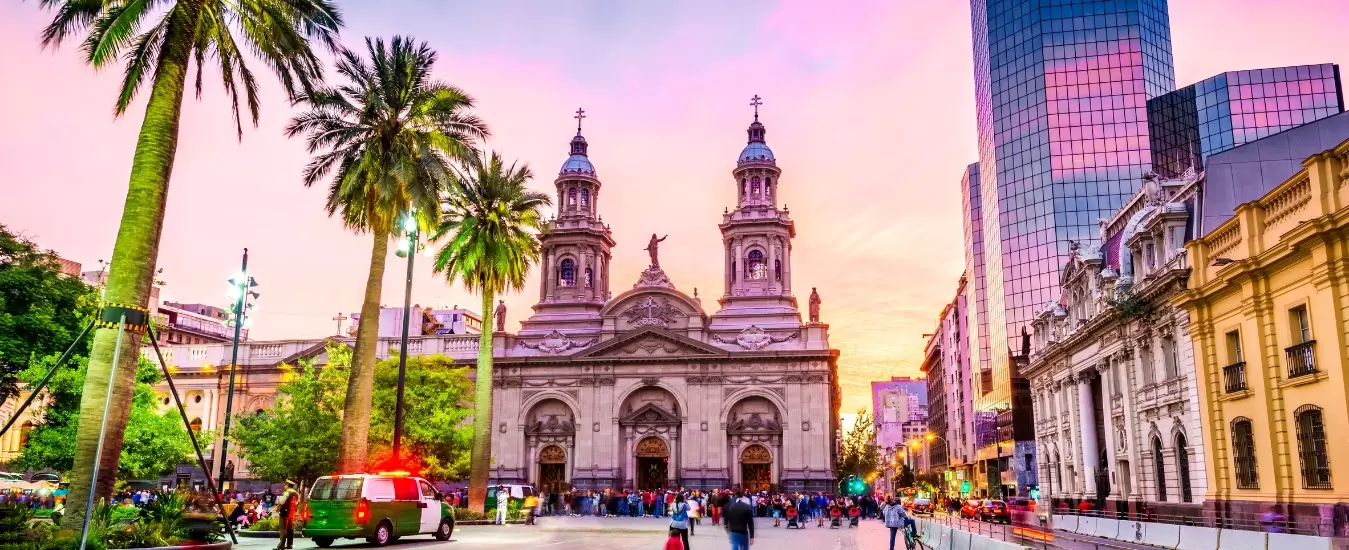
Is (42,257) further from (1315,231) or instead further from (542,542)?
(1315,231)

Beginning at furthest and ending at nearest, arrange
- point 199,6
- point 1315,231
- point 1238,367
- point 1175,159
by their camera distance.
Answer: point 1175,159, point 1238,367, point 1315,231, point 199,6

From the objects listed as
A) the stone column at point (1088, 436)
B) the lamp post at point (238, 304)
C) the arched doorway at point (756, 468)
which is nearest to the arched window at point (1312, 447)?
the stone column at point (1088, 436)

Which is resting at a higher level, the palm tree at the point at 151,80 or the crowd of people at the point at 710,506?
the palm tree at the point at 151,80

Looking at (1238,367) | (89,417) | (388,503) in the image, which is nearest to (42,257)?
(388,503)

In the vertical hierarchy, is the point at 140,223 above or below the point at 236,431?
above

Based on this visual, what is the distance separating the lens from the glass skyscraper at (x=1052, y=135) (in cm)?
8275

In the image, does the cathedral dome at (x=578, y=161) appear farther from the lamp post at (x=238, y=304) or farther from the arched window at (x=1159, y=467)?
the arched window at (x=1159, y=467)

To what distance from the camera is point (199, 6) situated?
1806 centimetres

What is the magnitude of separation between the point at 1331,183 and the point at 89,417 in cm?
2617

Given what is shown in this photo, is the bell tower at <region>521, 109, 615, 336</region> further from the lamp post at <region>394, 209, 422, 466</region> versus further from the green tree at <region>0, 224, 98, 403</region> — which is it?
the lamp post at <region>394, 209, 422, 466</region>

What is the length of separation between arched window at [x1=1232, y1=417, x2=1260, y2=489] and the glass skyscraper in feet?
175

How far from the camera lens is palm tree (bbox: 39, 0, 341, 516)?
15625 millimetres

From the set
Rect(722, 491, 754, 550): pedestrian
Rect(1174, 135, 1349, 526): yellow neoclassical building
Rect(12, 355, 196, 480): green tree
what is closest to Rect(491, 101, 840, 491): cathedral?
Rect(12, 355, 196, 480): green tree

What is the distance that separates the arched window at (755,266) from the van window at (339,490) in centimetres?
4900
